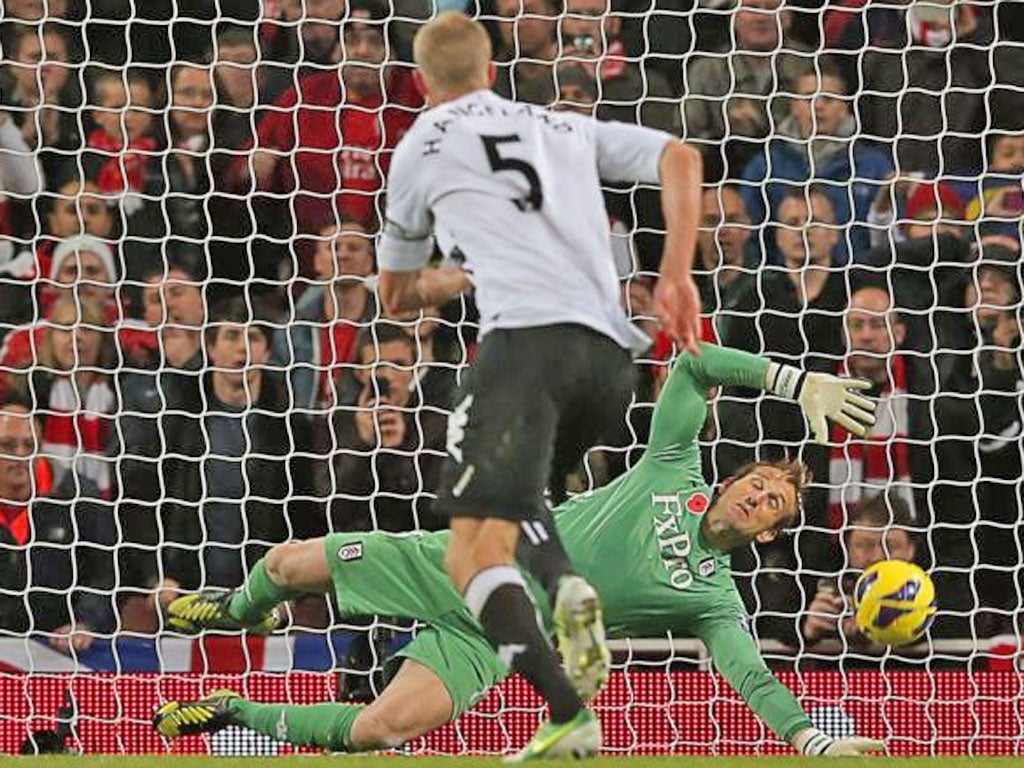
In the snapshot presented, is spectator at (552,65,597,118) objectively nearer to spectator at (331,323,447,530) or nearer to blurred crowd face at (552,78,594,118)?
blurred crowd face at (552,78,594,118)

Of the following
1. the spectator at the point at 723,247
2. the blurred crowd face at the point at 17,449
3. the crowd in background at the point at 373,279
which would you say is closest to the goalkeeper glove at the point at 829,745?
the crowd in background at the point at 373,279

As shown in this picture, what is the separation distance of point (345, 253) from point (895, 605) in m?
3.02

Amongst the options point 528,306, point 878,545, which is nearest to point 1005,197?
point 878,545

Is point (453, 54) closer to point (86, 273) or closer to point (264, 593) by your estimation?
point (264, 593)

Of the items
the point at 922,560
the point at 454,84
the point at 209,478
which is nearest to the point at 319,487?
the point at 209,478

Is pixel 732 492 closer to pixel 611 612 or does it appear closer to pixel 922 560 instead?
pixel 611 612

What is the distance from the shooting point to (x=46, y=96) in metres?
9.69

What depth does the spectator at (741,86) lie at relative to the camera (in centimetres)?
951

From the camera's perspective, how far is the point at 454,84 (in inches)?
219

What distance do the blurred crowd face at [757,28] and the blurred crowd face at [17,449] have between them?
327cm

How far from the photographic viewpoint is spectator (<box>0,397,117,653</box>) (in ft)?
29.1

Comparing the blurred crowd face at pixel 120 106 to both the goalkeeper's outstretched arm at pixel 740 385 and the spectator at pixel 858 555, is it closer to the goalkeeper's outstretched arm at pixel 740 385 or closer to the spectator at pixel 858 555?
the goalkeeper's outstretched arm at pixel 740 385

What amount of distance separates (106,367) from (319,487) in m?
1.01

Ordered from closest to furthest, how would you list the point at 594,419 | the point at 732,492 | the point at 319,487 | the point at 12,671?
1. the point at 594,419
2. the point at 732,492
3. the point at 12,671
4. the point at 319,487
